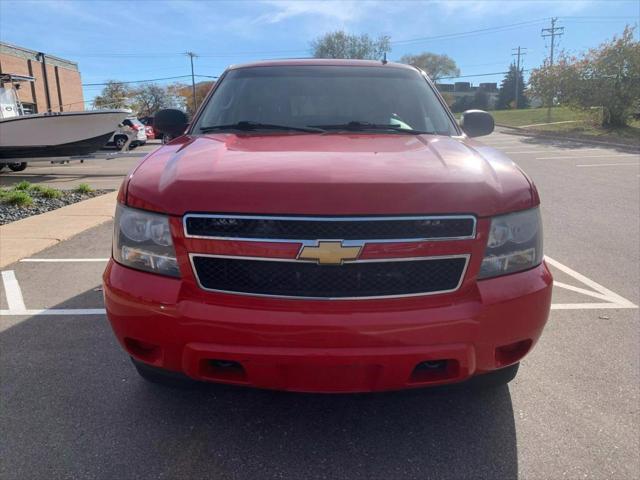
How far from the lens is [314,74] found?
11.5 feet

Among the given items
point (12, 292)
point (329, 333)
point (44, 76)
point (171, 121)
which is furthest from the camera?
point (44, 76)

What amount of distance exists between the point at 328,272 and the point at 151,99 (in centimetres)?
7437

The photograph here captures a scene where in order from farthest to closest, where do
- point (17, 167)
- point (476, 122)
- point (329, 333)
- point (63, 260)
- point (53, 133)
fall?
point (17, 167) → point (53, 133) → point (63, 260) → point (476, 122) → point (329, 333)

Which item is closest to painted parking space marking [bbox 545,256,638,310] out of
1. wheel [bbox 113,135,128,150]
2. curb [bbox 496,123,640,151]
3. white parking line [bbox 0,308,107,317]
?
white parking line [bbox 0,308,107,317]

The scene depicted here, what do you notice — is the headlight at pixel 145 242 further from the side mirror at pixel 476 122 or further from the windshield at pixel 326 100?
the side mirror at pixel 476 122

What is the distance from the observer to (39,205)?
8594 mm

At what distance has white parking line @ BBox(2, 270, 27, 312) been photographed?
3.99 metres

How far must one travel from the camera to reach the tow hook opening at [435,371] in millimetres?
1978

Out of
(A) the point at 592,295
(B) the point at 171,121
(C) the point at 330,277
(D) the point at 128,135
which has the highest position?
(B) the point at 171,121

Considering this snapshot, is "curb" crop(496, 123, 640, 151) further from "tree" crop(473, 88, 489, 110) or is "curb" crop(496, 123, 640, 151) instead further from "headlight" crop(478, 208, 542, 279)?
"tree" crop(473, 88, 489, 110)

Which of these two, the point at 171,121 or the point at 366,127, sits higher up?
the point at 171,121

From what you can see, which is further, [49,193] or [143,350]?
[49,193]

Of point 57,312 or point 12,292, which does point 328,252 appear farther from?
point 12,292

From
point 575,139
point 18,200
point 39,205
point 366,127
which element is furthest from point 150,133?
point 366,127
